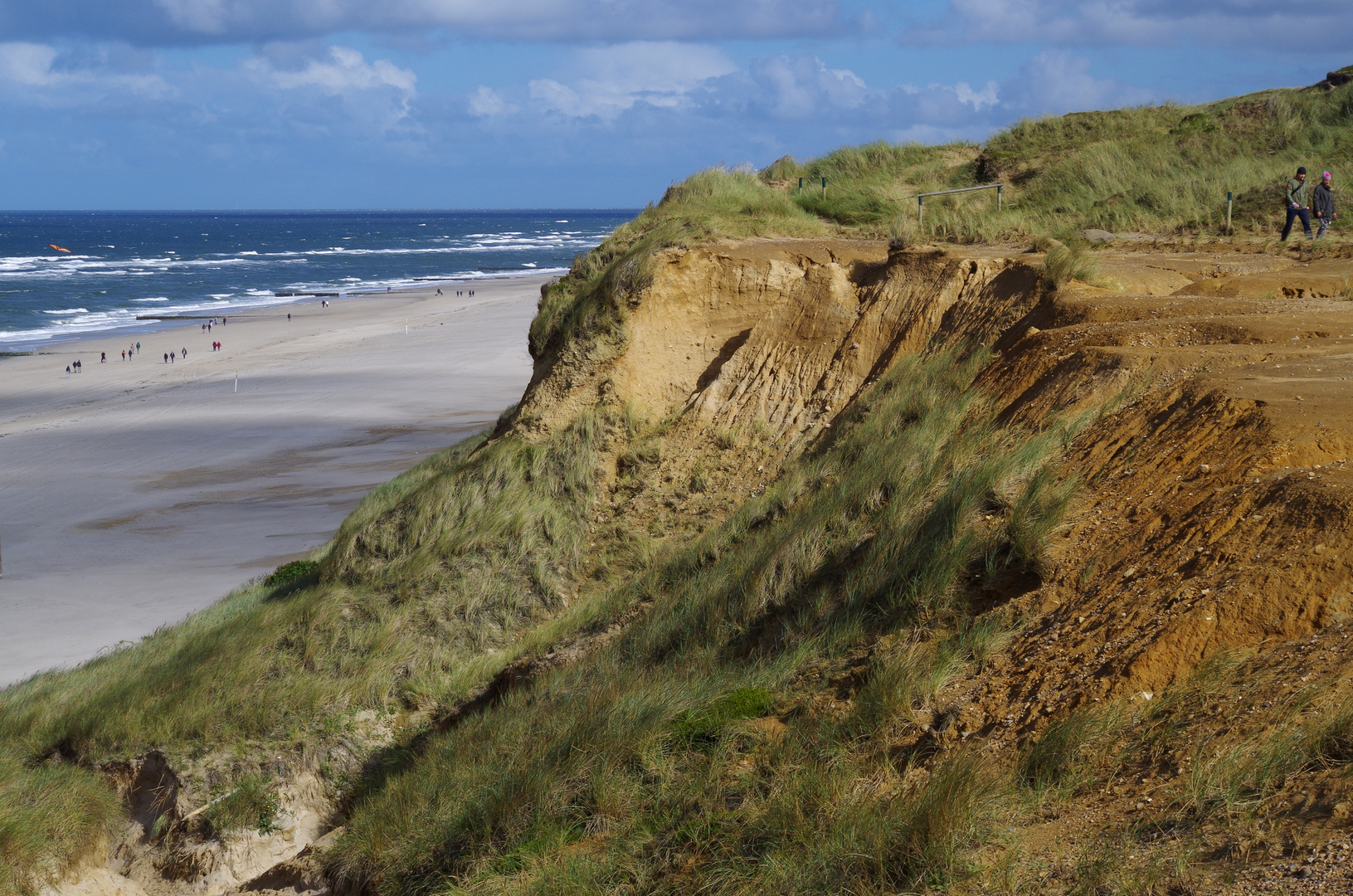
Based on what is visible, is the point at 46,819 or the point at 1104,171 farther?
the point at 1104,171

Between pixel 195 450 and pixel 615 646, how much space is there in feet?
73.6

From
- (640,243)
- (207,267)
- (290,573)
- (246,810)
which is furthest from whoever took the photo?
(207,267)

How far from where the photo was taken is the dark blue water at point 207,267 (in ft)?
191

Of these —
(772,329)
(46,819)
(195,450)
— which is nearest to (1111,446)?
(772,329)

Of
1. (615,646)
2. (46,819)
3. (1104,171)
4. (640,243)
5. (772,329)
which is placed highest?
(1104,171)

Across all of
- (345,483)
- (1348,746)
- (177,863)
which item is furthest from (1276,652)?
(345,483)

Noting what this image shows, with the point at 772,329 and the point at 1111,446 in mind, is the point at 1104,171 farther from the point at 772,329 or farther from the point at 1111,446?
the point at 1111,446

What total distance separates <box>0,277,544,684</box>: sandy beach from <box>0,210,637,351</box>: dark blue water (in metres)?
8.72

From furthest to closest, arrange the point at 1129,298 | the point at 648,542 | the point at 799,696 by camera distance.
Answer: the point at 648,542 → the point at 1129,298 → the point at 799,696

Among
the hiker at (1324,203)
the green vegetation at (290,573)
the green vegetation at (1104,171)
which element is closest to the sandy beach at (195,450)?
the green vegetation at (290,573)

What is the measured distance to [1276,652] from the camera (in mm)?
3787

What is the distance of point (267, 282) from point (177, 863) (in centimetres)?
7269

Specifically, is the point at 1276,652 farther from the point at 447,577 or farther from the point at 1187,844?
the point at 447,577

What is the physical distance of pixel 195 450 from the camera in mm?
26484
